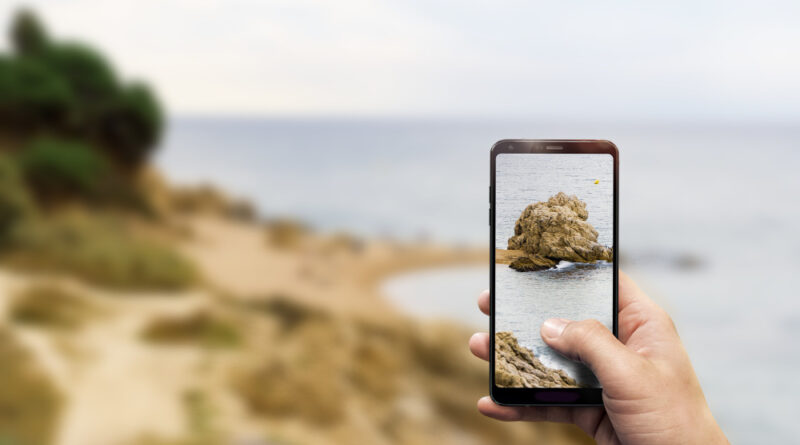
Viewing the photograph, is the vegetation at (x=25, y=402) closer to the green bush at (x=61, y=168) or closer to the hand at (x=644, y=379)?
the green bush at (x=61, y=168)

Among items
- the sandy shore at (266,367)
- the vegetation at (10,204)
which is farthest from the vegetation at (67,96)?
the sandy shore at (266,367)

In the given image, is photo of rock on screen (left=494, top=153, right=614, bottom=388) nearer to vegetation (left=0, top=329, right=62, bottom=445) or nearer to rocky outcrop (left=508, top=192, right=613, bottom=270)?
rocky outcrop (left=508, top=192, right=613, bottom=270)

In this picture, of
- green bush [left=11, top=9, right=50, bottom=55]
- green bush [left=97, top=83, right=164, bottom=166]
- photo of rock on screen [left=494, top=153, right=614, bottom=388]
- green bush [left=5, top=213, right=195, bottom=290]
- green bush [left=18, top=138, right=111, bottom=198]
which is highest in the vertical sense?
green bush [left=11, top=9, right=50, bottom=55]

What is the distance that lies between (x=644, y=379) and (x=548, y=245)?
0.16 metres

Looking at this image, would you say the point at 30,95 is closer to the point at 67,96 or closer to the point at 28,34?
the point at 67,96

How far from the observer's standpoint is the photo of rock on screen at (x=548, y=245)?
2.42ft

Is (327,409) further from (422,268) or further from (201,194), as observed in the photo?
(201,194)

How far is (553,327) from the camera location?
72cm

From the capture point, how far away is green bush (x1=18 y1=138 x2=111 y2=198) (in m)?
3.27

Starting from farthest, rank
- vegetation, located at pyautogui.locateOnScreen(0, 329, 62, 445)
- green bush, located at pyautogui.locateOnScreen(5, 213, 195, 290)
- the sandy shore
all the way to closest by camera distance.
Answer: green bush, located at pyautogui.locateOnScreen(5, 213, 195, 290), the sandy shore, vegetation, located at pyautogui.locateOnScreen(0, 329, 62, 445)

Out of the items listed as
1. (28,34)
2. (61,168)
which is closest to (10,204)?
(61,168)

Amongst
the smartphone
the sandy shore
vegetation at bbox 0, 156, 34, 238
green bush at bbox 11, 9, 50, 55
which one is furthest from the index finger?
green bush at bbox 11, 9, 50, 55

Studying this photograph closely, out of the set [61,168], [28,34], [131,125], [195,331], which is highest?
[28,34]

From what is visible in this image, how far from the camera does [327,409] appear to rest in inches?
87.7
